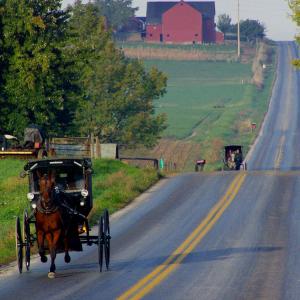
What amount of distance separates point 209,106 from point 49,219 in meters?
111

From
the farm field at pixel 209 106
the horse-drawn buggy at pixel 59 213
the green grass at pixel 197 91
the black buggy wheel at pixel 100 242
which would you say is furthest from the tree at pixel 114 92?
the black buggy wheel at pixel 100 242

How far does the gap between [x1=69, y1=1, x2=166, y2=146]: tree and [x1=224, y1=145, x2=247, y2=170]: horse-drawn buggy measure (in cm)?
1483

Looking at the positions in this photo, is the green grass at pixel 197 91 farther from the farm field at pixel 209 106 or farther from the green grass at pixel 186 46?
the green grass at pixel 186 46

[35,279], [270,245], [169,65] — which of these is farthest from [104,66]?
[169,65]

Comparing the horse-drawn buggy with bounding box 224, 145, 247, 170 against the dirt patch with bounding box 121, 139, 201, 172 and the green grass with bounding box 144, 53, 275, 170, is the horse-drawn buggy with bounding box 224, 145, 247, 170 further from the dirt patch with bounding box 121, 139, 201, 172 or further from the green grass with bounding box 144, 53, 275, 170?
the dirt patch with bounding box 121, 139, 201, 172

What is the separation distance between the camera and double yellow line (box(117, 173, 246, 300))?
1881cm

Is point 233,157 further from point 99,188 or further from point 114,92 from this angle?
point 99,188

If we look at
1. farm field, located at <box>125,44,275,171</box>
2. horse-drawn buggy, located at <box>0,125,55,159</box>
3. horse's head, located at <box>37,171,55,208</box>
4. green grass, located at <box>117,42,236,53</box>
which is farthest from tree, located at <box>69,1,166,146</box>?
green grass, located at <box>117,42,236,53</box>

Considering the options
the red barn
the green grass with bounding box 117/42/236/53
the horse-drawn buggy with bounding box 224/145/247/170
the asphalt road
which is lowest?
the horse-drawn buggy with bounding box 224/145/247/170

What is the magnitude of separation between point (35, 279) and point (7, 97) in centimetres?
3776

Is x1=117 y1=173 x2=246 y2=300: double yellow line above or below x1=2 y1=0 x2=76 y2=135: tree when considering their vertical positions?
below

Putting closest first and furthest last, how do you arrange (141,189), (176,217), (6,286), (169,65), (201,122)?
(6,286)
(176,217)
(141,189)
(201,122)
(169,65)

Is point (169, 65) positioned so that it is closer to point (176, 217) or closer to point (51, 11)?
point (51, 11)

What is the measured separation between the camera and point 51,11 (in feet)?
198
